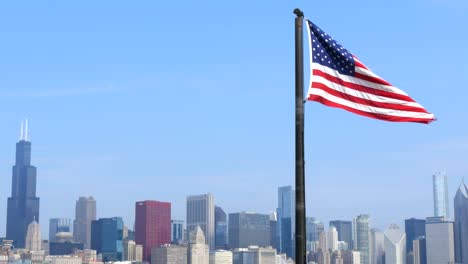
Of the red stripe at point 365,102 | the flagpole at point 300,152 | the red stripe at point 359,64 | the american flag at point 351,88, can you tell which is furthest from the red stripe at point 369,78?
the flagpole at point 300,152

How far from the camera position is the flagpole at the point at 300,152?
690 inches

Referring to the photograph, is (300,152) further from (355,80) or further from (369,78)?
(369,78)

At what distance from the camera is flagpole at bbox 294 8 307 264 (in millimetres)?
17531

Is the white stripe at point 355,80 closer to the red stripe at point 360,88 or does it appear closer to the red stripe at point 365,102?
the red stripe at point 360,88

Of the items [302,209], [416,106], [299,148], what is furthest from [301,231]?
[416,106]

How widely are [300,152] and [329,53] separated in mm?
2340

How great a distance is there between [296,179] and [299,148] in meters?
0.55

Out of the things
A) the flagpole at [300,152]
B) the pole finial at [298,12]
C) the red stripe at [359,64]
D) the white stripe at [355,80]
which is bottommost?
the flagpole at [300,152]

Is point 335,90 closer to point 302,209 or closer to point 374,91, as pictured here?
point 374,91

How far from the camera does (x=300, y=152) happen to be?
57.8ft

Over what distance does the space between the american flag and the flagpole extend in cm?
58

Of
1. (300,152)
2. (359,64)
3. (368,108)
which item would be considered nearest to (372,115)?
(368,108)

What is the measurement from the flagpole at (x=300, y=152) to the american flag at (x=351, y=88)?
584mm

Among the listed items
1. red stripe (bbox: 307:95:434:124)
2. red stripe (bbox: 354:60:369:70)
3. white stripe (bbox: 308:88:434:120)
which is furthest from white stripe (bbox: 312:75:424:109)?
red stripe (bbox: 354:60:369:70)
